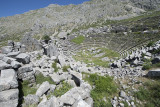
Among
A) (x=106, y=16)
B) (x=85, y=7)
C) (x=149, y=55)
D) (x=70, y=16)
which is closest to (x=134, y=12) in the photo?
(x=106, y=16)

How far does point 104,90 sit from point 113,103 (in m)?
0.74

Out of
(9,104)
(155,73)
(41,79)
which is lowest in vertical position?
(41,79)

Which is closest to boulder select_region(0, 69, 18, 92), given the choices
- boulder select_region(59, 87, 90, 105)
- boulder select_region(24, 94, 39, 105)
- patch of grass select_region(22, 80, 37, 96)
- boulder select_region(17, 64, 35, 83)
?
boulder select_region(24, 94, 39, 105)

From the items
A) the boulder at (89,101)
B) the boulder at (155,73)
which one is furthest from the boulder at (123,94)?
the boulder at (155,73)

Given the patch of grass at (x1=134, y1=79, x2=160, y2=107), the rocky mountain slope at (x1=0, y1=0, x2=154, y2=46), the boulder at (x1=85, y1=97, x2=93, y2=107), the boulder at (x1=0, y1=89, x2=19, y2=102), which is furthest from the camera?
the rocky mountain slope at (x1=0, y1=0, x2=154, y2=46)

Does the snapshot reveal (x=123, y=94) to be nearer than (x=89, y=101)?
No

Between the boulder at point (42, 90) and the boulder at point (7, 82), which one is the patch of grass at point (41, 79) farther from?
→ the boulder at point (7, 82)

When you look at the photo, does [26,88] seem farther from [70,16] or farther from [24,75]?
[70,16]

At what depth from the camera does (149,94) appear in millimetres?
3768

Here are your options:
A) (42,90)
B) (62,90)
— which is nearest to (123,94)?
(62,90)

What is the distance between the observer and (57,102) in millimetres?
3166

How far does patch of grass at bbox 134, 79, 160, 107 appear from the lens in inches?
135

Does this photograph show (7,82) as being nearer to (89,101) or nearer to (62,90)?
(62,90)

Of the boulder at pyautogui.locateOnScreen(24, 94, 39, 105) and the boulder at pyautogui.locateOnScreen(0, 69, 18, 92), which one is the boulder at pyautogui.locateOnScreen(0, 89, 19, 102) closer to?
the boulder at pyautogui.locateOnScreen(0, 69, 18, 92)
